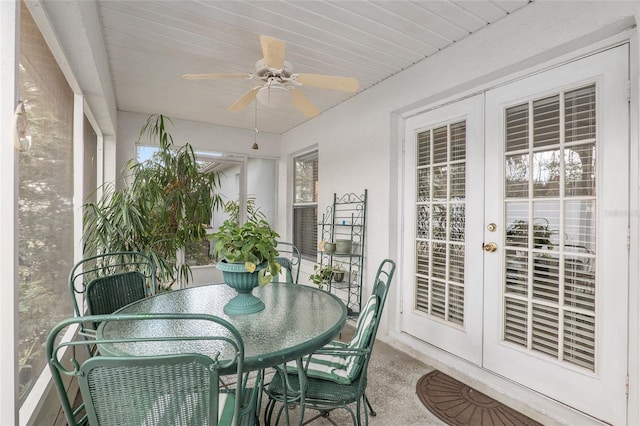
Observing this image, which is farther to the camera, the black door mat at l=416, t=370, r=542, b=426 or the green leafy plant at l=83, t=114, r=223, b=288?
the green leafy plant at l=83, t=114, r=223, b=288

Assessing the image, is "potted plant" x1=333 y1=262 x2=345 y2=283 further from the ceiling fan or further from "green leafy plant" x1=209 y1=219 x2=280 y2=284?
"green leafy plant" x1=209 y1=219 x2=280 y2=284

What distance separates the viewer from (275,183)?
5.48 m

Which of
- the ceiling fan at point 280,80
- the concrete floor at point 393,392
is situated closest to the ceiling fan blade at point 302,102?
the ceiling fan at point 280,80

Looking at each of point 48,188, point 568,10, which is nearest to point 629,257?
point 568,10

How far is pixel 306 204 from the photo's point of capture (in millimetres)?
4844

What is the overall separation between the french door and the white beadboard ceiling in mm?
601

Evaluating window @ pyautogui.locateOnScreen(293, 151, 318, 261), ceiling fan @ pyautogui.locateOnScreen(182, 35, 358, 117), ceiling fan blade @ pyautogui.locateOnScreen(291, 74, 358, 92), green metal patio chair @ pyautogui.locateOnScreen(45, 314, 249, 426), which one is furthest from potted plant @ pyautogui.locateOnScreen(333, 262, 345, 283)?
green metal patio chair @ pyautogui.locateOnScreen(45, 314, 249, 426)

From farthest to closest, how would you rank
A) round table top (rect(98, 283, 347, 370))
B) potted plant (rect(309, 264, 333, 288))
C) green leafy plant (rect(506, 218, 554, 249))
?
potted plant (rect(309, 264, 333, 288))
green leafy plant (rect(506, 218, 554, 249))
round table top (rect(98, 283, 347, 370))

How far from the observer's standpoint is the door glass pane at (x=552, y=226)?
1939 mm

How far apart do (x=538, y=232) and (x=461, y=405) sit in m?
1.26

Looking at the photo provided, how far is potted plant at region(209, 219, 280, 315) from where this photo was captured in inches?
62.3

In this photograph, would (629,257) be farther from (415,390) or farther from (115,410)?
(115,410)

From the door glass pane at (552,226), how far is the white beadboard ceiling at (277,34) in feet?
2.57

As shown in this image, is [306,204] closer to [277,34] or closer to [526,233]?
[277,34]
